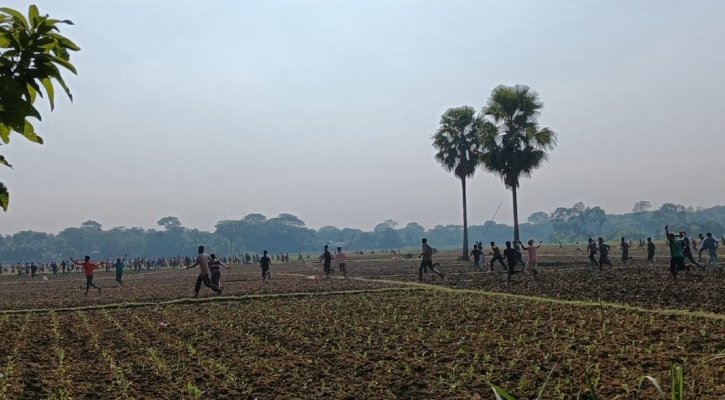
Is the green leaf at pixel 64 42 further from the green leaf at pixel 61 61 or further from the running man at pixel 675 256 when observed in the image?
the running man at pixel 675 256

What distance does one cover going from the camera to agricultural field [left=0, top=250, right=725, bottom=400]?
9.21 metres

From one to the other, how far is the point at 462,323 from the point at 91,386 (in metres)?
7.91

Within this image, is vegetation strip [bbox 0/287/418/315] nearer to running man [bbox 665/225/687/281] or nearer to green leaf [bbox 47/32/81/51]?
running man [bbox 665/225/687/281]

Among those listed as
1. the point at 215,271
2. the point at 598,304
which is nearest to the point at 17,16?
the point at 598,304

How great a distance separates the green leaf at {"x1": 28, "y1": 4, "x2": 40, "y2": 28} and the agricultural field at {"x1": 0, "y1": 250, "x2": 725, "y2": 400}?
12.9ft

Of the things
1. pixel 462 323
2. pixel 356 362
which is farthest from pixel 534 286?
pixel 356 362

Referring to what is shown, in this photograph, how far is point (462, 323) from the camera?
597 inches

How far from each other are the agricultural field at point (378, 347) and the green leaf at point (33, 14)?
3929 millimetres

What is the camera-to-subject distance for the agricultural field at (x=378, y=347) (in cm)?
921

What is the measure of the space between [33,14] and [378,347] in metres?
10.1

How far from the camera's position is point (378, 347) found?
12.4m

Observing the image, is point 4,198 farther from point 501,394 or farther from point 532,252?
point 532,252

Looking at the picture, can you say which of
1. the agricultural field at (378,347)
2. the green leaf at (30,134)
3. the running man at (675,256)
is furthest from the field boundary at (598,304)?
the green leaf at (30,134)

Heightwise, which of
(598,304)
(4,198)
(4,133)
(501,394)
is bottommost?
(598,304)
